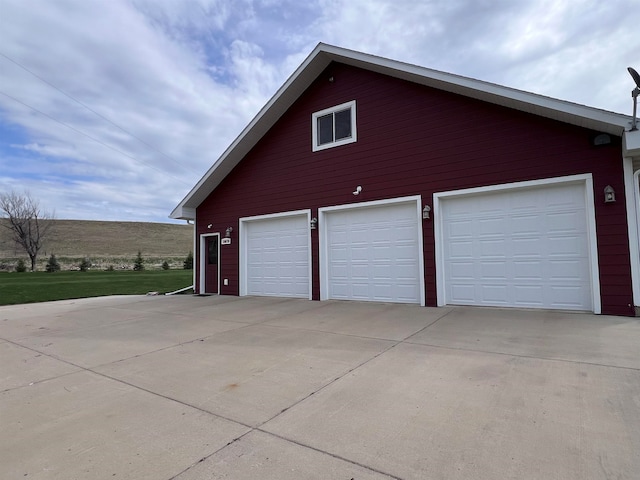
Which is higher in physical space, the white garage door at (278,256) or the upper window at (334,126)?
the upper window at (334,126)

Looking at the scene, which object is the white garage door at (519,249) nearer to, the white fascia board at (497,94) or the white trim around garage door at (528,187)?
the white trim around garage door at (528,187)

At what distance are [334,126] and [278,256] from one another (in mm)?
3833

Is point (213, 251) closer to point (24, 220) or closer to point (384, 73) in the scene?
point (384, 73)

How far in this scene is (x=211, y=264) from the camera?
11492mm

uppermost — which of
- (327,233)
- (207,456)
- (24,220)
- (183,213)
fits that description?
(24,220)

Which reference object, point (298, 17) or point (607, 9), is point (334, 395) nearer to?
point (607, 9)

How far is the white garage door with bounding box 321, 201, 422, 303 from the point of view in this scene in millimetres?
7656

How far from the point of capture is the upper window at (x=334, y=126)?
8.64 meters

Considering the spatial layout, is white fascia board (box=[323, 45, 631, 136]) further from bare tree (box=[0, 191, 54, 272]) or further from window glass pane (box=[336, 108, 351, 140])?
bare tree (box=[0, 191, 54, 272])

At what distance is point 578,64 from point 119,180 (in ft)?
102

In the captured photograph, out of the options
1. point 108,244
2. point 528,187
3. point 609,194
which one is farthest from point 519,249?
point 108,244

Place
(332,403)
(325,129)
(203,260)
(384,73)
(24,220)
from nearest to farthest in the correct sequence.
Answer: (332,403)
(384,73)
(325,129)
(203,260)
(24,220)

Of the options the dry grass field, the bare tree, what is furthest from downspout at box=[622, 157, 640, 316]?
the bare tree

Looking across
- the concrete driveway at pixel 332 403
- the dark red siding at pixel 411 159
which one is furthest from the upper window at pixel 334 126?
the concrete driveway at pixel 332 403
